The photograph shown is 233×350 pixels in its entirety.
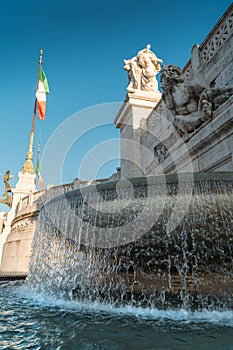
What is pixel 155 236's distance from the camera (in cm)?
378

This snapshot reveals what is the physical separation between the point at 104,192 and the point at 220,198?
1.51 m

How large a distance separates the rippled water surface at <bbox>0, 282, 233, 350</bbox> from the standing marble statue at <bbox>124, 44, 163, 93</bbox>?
357 inches

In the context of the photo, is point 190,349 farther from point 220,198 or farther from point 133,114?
point 133,114

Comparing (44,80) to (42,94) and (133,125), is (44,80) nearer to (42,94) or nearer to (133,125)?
(42,94)

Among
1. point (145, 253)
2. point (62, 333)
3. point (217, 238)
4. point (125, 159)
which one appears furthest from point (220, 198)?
point (125, 159)

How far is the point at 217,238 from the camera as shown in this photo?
352 centimetres

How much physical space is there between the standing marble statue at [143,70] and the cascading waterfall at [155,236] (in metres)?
7.65

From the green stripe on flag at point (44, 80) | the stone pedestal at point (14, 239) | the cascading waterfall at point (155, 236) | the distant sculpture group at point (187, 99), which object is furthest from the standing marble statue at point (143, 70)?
the green stripe on flag at point (44, 80)

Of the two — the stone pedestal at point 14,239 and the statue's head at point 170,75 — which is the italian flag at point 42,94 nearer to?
the stone pedestal at point 14,239

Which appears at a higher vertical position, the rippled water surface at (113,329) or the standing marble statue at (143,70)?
the standing marble statue at (143,70)

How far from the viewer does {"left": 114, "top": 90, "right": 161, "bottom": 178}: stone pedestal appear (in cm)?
948

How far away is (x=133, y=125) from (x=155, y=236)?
6.78m

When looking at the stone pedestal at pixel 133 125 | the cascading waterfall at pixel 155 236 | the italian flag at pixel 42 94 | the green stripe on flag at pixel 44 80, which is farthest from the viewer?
the green stripe on flag at pixel 44 80

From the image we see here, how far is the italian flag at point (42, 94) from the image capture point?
900 inches
